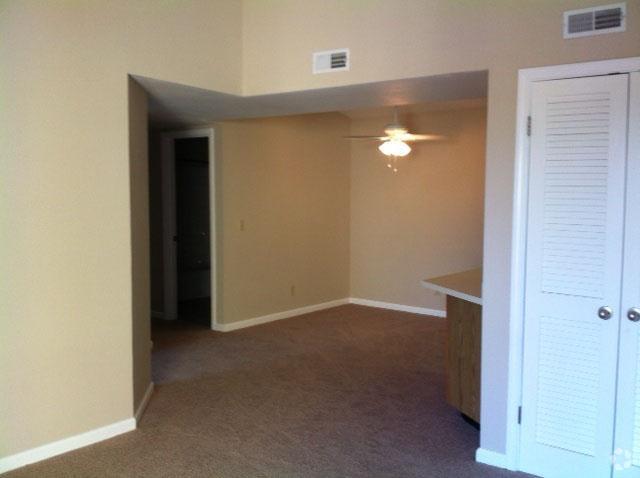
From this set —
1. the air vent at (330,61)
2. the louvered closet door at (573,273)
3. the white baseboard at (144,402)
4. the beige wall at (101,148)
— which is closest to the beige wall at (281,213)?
the white baseboard at (144,402)

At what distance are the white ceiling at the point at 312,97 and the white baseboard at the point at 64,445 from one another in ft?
7.53

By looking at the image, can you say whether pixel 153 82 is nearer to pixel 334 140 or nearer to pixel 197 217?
pixel 334 140

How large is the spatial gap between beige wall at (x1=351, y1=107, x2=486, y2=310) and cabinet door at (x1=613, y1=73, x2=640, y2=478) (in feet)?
12.9

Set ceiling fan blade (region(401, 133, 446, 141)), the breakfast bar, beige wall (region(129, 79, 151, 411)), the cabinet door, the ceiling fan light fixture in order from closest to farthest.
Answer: the cabinet door
the breakfast bar
beige wall (region(129, 79, 151, 411))
ceiling fan blade (region(401, 133, 446, 141))
the ceiling fan light fixture

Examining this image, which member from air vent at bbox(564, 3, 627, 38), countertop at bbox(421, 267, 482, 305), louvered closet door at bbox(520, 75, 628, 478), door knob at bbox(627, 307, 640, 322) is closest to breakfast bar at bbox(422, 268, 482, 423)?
countertop at bbox(421, 267, 482, 305)

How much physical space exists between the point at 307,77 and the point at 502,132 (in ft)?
4.94

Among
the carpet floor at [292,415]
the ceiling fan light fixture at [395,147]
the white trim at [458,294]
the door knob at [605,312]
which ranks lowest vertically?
the carpet floor at [292,415]

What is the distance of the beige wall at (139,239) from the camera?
3.82 meters

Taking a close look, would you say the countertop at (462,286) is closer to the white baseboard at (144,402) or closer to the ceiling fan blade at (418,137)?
the ceiling fan blade at (418,137)

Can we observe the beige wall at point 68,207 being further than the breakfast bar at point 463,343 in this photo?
No

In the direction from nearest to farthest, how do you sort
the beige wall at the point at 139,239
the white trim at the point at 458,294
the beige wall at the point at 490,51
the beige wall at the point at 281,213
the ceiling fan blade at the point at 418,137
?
the beige wall at the point at 490,51
the white trim at the point at 458,294
the beige wall at the point at 139,239
the ceiling fan blade at the point at 418,137
the beige wall at the point at 281,213

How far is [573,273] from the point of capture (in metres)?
3.04

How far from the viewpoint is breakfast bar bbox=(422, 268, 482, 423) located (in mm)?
3711

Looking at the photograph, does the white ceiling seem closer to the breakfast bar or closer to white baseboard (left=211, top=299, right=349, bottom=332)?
the breakfast bar
